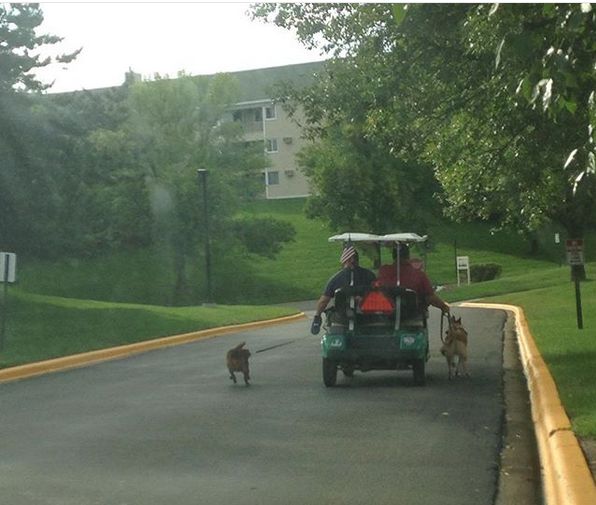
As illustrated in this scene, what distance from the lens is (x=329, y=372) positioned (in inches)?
602

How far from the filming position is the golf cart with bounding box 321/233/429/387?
1487cm

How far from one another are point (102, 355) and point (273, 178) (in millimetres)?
68410

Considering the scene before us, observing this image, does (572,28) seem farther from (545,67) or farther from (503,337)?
(503,337)

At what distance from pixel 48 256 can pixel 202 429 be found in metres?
23.3

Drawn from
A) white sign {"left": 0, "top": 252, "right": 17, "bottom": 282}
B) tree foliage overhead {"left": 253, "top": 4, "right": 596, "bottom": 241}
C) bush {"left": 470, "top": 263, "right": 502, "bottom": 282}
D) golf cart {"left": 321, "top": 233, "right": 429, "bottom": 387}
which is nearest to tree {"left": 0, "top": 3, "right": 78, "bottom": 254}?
white sign {"left": 0, "top": 252, "right": 17, "bottom": 282}

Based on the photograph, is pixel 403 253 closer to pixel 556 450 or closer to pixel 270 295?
pixel 556 450

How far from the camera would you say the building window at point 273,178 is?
297 feet

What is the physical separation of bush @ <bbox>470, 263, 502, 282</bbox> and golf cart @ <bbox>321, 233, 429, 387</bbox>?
45515mm

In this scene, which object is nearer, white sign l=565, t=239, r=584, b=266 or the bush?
white sign l=565, t=239, r=584, b=266

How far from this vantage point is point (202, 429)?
1167 cm

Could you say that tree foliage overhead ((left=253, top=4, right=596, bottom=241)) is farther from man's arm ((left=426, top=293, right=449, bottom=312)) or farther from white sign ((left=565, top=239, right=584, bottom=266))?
man's arm ((left=426, top=293, right=449, bottom=312))

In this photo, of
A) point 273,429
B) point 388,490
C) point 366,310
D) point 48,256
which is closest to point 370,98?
point 366,310

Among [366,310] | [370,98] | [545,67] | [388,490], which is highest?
[370,98]

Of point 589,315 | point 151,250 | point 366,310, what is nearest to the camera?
point 366,310
